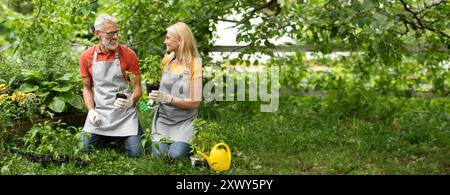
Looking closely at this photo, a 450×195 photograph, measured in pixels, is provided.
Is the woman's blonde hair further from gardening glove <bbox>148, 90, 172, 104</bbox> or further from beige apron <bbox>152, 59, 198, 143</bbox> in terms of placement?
gardening glove <bbox>148, 90, 172, 104</bbox>

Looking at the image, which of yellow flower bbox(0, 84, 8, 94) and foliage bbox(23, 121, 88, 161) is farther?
yellow flower bbox(0, 84, 8, 94)

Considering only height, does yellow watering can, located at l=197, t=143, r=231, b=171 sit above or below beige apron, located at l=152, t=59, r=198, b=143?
below

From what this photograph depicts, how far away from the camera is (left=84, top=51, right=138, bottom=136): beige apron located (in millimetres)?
4703

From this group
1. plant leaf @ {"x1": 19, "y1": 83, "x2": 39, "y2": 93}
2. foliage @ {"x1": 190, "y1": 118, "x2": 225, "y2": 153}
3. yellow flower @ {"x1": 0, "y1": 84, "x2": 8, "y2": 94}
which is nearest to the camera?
foliage @ {"x1": 190, "y1": 118, "x2": 225, "y2": 153}

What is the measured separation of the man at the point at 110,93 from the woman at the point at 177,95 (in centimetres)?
21

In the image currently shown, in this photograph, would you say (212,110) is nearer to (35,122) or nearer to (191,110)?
(191,110)

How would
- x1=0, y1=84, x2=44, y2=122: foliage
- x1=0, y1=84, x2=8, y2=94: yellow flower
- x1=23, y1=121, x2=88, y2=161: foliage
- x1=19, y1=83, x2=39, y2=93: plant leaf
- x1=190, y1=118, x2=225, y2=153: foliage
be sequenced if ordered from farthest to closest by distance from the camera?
x1=19, y1=83, x2=39, y2=93: plant leaf → x1=0, y1=84, x2=8, y2=94: yellow flower → x1=0, y1=84, x2=44, y2=122: foliage → x1=190, y1=118, x2=225, y2=153: foliage → x1=23, y1=121, x2=88, y2=161: foliage

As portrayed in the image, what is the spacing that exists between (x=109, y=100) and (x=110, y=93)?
57 mm

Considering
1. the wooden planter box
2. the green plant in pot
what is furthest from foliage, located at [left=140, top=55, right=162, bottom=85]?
the wooden planter box

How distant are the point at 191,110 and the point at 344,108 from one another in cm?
244

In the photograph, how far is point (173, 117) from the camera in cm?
476

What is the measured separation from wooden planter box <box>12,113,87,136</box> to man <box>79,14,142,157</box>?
1.57 feet

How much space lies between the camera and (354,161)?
490 cm

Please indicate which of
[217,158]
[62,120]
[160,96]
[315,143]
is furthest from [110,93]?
[315,143]
